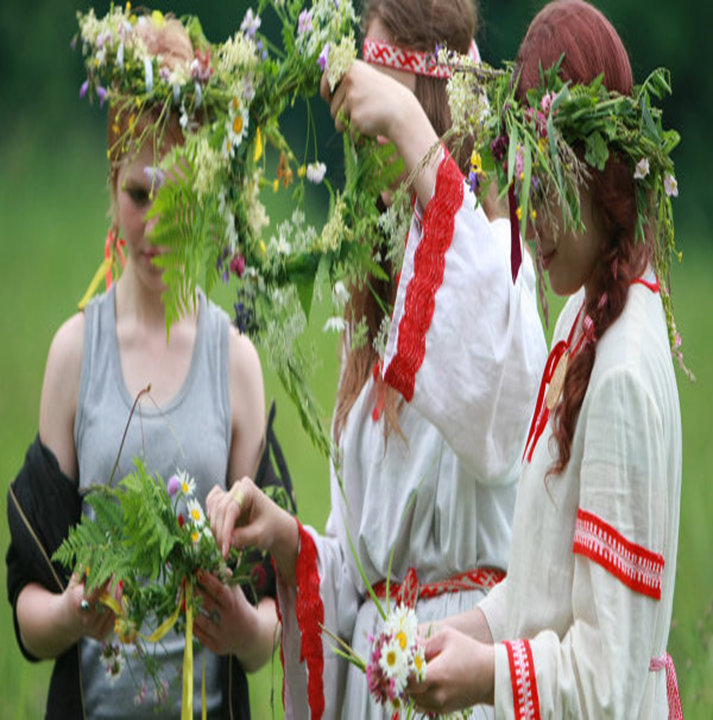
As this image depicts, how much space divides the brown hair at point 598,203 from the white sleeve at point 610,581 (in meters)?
0.08

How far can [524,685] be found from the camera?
5.37ft

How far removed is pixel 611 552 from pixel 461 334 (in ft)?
1.70

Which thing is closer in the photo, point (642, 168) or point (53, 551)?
point (642, 168)

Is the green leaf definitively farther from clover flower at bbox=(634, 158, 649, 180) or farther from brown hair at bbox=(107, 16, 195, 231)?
brown hair at bbox=(107, 16, 195, 231)

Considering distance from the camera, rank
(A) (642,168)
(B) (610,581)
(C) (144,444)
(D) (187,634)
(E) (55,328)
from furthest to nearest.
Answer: (E) (55,328)
(C) (144,444)
(D) (187,634)
(A) (642,168)
(B) (610,581)

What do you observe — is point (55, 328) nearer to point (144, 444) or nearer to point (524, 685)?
point (144, 444)

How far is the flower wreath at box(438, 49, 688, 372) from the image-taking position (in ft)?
5.52

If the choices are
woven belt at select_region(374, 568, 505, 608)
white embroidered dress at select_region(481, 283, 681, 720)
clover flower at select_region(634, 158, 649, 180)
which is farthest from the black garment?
clover flower at select_region(634, 158, 649, 180)

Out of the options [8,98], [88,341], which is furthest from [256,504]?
[8,98]

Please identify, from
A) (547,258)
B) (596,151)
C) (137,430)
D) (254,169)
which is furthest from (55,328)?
(596,151)

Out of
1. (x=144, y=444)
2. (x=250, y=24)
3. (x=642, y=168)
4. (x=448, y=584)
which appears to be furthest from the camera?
(x=144, y=444)

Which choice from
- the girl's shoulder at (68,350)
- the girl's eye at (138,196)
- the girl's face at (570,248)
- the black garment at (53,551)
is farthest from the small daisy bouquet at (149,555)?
the girl's face at (570,248)

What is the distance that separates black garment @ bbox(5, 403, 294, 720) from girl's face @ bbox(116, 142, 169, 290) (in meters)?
0.39

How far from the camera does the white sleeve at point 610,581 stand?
1.60 m
